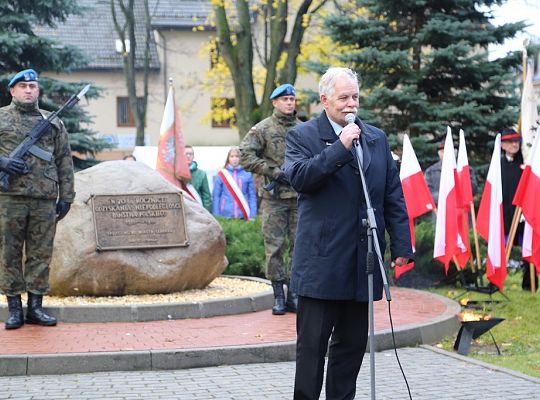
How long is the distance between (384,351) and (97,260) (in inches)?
126

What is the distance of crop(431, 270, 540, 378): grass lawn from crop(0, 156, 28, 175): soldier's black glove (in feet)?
13.2

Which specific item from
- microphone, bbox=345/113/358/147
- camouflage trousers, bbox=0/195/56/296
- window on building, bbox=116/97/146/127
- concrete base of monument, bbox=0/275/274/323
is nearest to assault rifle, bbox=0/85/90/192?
camouflage trousers, bbox=0/195/56/296

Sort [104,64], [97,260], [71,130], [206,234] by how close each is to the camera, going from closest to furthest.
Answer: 1. [97,260]
2. [206,234]
3. [71,130]
4. [104,64]

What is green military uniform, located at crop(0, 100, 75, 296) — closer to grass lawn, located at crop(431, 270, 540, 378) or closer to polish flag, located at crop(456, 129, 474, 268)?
grass lawn, located at crop(431, 270, 540, 378)

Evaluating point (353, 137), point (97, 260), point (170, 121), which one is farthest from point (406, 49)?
point (353, 137)

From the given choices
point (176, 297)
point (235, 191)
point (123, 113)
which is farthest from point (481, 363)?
point (123, 113)

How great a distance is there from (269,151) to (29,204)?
231 cm

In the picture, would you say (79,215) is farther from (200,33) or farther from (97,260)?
(200,33)

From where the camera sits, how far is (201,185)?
606 inches

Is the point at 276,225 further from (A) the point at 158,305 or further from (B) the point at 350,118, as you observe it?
(B) the point at 350,118

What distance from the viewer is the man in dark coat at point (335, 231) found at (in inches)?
206

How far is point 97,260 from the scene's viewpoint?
32.7 ft

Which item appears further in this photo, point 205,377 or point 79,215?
point 79,215

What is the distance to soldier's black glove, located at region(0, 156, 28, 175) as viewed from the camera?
8.48m
